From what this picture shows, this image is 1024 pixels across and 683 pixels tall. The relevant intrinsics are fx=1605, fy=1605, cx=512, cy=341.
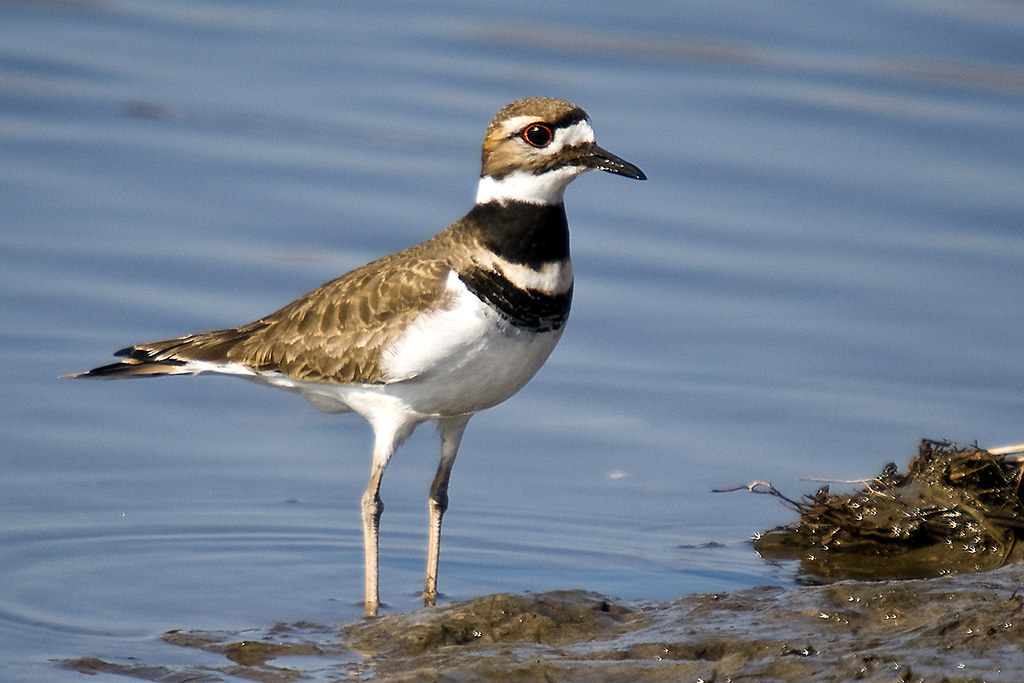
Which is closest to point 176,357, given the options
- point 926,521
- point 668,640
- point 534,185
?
point 534,185

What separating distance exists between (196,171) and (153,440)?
4.01m

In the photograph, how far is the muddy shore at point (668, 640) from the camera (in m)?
5.15

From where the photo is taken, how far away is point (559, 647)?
5578mm

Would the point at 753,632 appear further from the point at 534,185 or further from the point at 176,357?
the point at 176,357

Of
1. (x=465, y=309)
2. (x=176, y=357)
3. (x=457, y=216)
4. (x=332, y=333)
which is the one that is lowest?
(x=176, y=357)

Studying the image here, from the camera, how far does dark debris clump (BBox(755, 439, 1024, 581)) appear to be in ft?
22.0

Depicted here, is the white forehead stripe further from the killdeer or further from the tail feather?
the tail feather

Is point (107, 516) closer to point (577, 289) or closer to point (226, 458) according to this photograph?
point (226, 458)

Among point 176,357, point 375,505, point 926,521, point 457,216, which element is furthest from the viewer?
point 457,216

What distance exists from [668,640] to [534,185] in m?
2.05

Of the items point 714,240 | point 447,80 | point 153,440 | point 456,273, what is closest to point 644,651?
point 456,273

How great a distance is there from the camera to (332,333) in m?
6.84

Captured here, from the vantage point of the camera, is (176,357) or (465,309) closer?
(465,309)

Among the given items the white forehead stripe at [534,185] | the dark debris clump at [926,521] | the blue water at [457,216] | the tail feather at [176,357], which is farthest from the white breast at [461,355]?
the dark debris clump at [926,521]
